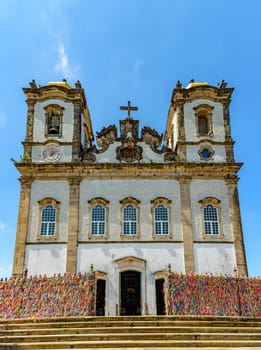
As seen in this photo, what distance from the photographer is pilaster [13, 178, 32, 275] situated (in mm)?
20375

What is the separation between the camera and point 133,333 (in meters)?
11.6

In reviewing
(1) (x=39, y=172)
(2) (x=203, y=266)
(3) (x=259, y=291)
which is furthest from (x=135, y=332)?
(1) (x=39, y=172)

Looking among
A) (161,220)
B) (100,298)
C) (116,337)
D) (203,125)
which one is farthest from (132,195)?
(116,337)

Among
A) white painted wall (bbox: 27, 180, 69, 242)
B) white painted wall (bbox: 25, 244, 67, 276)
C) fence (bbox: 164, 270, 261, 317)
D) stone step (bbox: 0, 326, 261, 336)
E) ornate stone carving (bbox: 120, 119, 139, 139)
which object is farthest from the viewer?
ornate stone carving (bbox: 120, 119, 139, 139)

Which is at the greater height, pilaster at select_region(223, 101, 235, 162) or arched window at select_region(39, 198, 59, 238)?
pilaster at select_region(223, 101, 235, 162)

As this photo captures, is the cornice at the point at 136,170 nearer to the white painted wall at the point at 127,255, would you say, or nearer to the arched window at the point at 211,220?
the arched window at the point at 211,220

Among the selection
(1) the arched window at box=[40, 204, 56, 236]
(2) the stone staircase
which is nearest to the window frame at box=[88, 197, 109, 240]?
(1) the arched window at box=[40, 204, 56, 236]

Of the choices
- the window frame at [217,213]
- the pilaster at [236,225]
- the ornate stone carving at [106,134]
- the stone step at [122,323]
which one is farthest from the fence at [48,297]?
the ornate stone carving at [106,134]

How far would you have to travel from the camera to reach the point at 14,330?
12.2m

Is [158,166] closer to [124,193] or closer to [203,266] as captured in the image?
[124,193]

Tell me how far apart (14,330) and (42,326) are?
2.83ft

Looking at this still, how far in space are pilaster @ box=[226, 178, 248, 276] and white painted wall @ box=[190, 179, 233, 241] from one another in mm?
217

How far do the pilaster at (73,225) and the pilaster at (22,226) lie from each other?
2.33 meters

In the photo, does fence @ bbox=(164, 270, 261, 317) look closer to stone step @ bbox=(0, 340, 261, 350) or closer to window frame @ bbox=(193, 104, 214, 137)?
stone step @ bbox=(0, 340, 261, 350)
